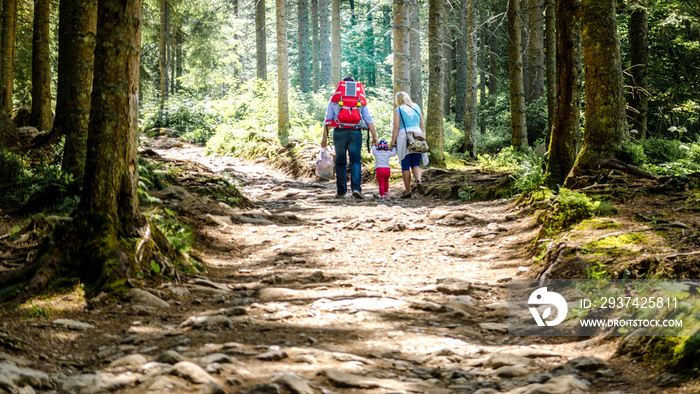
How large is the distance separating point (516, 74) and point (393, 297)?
34.4 ft

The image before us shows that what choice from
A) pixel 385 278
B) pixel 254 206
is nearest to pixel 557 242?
pixel 385 278

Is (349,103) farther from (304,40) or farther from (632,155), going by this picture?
(304,40)

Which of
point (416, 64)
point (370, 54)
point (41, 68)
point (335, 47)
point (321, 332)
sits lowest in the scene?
point (321, 332)

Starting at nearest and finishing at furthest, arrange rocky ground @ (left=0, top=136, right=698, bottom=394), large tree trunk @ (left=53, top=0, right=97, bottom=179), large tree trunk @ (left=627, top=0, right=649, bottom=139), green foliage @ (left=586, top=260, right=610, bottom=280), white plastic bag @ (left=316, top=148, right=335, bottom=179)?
rocky ground @ (left=0, top=136, right=698, bottom=394), green foliage @ (left=586, top=260, right=610, bottom=280), large tree trunk @ (left=53, top=0, right=97, bottom=179), white plastic bag @ (left=316, top=148, right=335, bottom=179), large tree trunk @ (left=627, top=0, right=649, bottom=139)

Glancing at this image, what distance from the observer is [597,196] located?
6.24 meters

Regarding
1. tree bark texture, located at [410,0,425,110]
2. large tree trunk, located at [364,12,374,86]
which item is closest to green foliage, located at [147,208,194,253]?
tree bark texture, located at [410,0,425,110]

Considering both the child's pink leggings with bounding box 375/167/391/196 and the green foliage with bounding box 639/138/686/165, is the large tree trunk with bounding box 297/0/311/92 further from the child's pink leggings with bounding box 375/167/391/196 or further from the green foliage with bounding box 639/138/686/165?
the green foliage with bounding box 639/138/686/165

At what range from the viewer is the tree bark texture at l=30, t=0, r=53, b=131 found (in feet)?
42.3

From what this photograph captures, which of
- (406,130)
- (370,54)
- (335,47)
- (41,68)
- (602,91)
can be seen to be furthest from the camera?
(370,54)

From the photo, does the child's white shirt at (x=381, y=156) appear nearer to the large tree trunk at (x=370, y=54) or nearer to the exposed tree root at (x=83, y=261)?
the exposed tree root at (x=83, y=261)

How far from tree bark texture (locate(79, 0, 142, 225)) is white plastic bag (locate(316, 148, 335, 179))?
7.21 metres

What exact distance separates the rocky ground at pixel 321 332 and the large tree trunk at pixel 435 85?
24.6ft

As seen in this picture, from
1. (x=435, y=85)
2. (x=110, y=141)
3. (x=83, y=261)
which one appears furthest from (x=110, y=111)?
(x=435, y=85)
